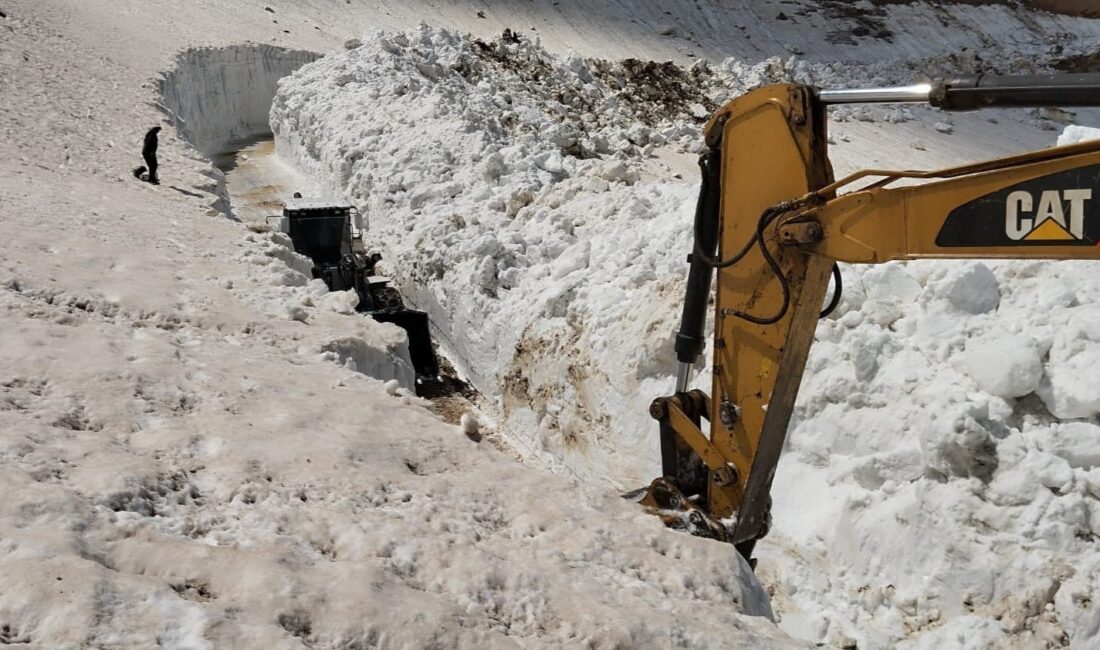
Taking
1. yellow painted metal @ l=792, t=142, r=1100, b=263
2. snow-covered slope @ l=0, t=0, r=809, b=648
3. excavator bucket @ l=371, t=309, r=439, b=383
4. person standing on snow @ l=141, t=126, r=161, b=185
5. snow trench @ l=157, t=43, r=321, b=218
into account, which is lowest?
Answer: excavator bucket @ l=371, t=309, r=439, b=383

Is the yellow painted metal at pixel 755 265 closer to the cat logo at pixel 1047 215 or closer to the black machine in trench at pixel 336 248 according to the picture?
the cat logo at pixel 1047 215

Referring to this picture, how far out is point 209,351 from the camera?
5852mm

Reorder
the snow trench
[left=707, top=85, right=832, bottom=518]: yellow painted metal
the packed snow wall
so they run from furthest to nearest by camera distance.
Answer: the packed snow wall, the snow trench, [left=707, top=85, right=832, bottom=518]: yellow painted metal

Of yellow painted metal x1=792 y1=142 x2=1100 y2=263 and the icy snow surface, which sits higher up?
yellow painted metal x1=792 y1=142 x2=1100 y2=263

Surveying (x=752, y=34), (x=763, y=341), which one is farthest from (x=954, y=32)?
(x=763, y=341)

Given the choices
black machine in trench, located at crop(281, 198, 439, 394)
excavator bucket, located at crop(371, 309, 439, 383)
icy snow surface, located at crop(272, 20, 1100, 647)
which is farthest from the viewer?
black machine in trench, located at crop(281, 198, 439, 394)

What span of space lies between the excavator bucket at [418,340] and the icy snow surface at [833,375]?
641mm

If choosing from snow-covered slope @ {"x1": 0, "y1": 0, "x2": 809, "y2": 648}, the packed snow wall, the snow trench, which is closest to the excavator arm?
snow-covered slope @ {"x1": 0, "y1": 0, "x2": 809, "y2": 648}

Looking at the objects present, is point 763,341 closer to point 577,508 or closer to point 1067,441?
point 577,508

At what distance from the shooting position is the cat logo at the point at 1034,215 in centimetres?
353

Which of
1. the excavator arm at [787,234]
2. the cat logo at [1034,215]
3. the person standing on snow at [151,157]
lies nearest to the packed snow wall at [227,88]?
the person standing on snow at [151,157]

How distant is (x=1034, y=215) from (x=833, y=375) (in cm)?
350

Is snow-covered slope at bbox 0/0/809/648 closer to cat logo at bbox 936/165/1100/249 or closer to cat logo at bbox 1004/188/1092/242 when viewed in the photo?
cat logo at bbox 936/165/1100/249

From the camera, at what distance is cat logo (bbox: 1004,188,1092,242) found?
356cm
